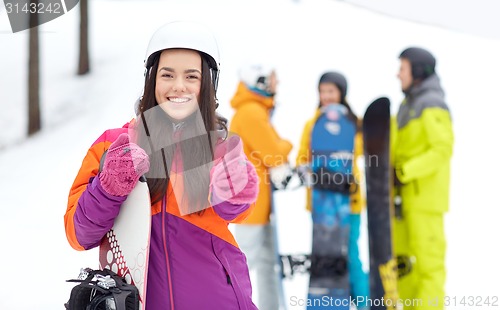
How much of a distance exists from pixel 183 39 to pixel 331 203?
2584 mm

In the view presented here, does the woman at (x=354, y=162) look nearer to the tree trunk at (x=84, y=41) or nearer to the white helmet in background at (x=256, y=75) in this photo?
Answer: the white helmet in background at (x=256, y=75)

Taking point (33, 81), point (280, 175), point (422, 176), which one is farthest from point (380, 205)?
point (33, 81)

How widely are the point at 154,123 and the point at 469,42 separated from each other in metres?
10.6

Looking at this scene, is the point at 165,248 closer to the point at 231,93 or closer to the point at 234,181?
the point at 234,181

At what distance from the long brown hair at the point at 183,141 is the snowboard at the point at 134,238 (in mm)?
56

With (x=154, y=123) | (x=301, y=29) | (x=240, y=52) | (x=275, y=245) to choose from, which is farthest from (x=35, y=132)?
(x=154, y=123)

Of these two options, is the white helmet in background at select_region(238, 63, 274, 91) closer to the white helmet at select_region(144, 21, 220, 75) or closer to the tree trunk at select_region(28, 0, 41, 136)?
the white helmet at select_region(144, 21, 220, 75)

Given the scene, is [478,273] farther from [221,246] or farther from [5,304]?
[221,246]

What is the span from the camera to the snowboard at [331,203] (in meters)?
4.36

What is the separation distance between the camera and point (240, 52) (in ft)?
36.1

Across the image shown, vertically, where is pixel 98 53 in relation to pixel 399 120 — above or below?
above

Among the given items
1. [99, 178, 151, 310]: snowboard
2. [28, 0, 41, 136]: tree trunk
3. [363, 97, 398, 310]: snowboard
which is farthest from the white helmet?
[28, 0, 41, 136]: tree trunk

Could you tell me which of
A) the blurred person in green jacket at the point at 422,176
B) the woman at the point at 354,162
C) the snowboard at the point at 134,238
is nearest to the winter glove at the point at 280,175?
the woman at the point at 354,162

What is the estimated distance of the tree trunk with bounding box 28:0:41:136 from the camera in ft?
31.9
